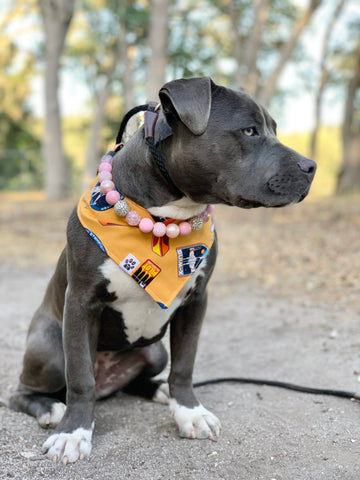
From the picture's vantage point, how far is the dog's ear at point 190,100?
2.47 meters

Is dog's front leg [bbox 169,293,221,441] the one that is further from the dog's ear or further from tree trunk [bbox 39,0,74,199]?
tree trunk [bbox 39,0,74,199]

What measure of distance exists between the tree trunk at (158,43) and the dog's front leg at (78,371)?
6872 mm

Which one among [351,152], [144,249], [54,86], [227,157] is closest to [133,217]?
[144,249]

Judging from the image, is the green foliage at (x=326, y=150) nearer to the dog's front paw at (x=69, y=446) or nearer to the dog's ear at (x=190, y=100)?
the dog's ear at (x=190, y=100)

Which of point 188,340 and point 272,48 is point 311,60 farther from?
point 188,340

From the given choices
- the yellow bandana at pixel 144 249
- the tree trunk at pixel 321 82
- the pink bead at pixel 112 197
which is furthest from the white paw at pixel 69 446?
the tree trunk at pixel 321 82

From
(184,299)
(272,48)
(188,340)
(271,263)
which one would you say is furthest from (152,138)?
(272,48)

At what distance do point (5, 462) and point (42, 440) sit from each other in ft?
1.12

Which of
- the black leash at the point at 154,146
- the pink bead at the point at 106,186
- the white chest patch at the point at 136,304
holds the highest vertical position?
the black leash at the point at 154,146

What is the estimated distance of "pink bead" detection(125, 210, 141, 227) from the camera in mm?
2709

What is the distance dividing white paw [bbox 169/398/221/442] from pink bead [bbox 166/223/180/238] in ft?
3.11

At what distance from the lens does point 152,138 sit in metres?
2.65

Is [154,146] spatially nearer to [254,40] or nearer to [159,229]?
[159,229]

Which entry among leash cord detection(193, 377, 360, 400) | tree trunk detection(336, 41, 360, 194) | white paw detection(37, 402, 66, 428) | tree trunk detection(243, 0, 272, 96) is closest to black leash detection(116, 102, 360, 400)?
leash cord detection(193, 377, 360, 400)
